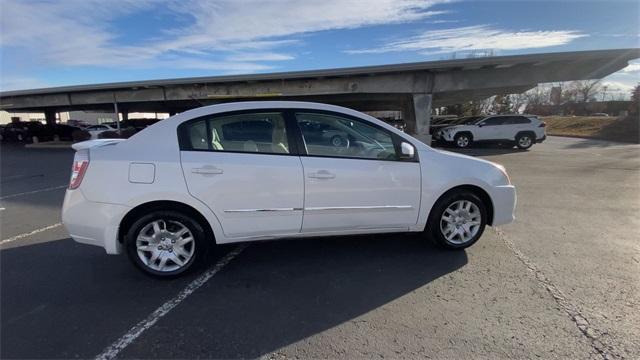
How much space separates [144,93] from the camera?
24.2m

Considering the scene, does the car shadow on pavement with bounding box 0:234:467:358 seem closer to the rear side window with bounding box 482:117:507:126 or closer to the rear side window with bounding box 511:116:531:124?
the rear side window with bounding box 482:117:507:126

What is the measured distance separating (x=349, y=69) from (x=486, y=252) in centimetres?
1606

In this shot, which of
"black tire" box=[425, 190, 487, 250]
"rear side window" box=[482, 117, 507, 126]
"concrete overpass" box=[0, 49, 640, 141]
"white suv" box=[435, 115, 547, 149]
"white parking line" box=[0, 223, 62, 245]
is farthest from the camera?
"rear side window" box=[482, 117, 507, 126]

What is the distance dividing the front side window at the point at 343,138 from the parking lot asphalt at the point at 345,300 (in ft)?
3.87

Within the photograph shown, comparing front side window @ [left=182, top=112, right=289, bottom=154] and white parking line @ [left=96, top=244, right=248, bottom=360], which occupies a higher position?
front side window @ [left=182, top=112, right=289, bottom=154]

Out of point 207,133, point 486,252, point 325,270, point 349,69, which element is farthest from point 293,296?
point 349,69

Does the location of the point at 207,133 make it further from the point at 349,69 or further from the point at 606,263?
the point at 349,69

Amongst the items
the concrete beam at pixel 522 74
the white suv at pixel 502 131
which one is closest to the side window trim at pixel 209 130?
the white suv at pixel 502 131

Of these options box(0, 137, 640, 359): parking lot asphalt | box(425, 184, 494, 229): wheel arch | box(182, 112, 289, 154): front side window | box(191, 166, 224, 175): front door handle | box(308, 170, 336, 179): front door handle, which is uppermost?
box(182, 112, 289, 154): front side window

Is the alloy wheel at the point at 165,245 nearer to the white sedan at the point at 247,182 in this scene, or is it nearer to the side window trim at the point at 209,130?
the white sedan at the point at 247,182

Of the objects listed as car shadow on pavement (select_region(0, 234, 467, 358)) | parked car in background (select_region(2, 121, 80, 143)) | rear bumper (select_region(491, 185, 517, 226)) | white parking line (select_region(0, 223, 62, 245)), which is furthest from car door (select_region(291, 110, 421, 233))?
parked car in background (select_region(2, 121, 80, 143))

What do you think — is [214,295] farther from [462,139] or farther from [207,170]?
[462,139]

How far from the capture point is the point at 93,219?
332 cm

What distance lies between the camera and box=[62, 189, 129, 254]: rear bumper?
3.30 meters
